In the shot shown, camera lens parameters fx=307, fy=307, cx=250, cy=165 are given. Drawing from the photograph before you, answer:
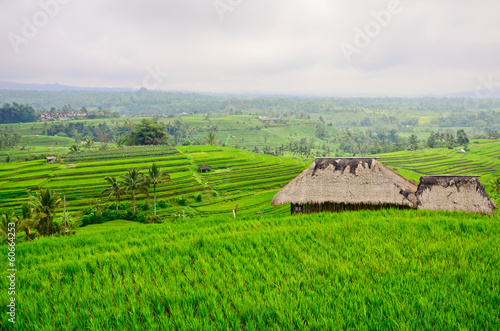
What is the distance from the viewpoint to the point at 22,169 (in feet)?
127

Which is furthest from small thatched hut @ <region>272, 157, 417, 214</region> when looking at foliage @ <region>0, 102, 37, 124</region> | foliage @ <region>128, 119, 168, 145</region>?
foliage @ <region>0, 102, 37, 124</region>

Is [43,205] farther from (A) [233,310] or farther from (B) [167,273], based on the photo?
(A) [233,310]

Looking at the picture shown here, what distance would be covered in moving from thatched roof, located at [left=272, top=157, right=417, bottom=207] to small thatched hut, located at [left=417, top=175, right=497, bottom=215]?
2.06 feet

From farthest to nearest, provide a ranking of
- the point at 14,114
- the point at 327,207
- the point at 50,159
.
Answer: the point at 14,114
the point at 50,159
the point at 327,207

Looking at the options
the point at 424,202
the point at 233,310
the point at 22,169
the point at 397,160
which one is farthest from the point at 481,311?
the point at 397,160

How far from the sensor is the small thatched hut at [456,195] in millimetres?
11281

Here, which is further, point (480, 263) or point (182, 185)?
point (182, 185)

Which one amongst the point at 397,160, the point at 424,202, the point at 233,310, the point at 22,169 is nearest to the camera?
the point at 233,310

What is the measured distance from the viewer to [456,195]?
37.6 ft

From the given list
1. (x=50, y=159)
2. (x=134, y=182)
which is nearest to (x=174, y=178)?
(x=134, y=182)

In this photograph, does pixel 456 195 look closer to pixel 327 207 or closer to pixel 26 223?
pixel 327 207

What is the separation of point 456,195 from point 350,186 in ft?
12.4

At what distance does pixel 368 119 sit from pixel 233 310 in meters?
169

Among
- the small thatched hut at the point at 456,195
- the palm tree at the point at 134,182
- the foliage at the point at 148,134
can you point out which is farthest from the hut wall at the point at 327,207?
the foliage at the point at 148,134
